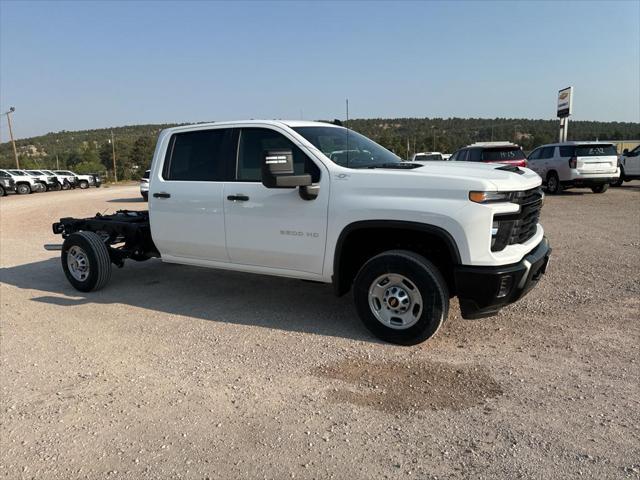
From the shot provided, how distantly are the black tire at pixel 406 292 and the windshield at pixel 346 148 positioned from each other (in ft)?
3.36

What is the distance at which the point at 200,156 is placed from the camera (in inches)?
221

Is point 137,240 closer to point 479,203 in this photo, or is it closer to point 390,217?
point 390,217

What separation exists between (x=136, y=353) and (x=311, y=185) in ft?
7.09

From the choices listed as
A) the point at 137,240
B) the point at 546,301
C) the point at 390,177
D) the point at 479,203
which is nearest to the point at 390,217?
the point at 390,177

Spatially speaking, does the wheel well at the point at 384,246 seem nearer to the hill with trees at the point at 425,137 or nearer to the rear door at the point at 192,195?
the rear door at the point at 192,195

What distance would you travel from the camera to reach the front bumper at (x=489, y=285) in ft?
13.0

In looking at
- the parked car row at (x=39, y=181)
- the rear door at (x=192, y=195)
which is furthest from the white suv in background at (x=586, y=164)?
the parked car row at (x=39, y=181)

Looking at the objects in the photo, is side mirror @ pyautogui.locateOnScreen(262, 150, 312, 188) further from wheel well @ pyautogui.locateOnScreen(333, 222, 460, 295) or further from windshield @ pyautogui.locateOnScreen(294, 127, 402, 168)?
wheel well @ pyautogui.locateOnScreen(333, 222, 460, 295)

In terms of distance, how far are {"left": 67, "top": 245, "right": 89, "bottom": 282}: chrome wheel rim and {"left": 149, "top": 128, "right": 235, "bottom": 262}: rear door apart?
4.18 feet

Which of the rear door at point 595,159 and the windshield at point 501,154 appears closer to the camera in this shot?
the windshield at point 501,154

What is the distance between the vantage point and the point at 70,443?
311cm

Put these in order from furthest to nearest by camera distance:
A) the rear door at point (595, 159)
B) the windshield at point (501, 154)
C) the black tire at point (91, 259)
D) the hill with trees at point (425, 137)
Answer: the hill with trees at point (425, 137), the rear door at point (595, 159), the windshield at point (501, 154), the black tire at point (91, 259)

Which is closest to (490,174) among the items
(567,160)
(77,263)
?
(77,263)

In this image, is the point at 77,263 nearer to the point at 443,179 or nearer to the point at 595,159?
the point at 443,179
